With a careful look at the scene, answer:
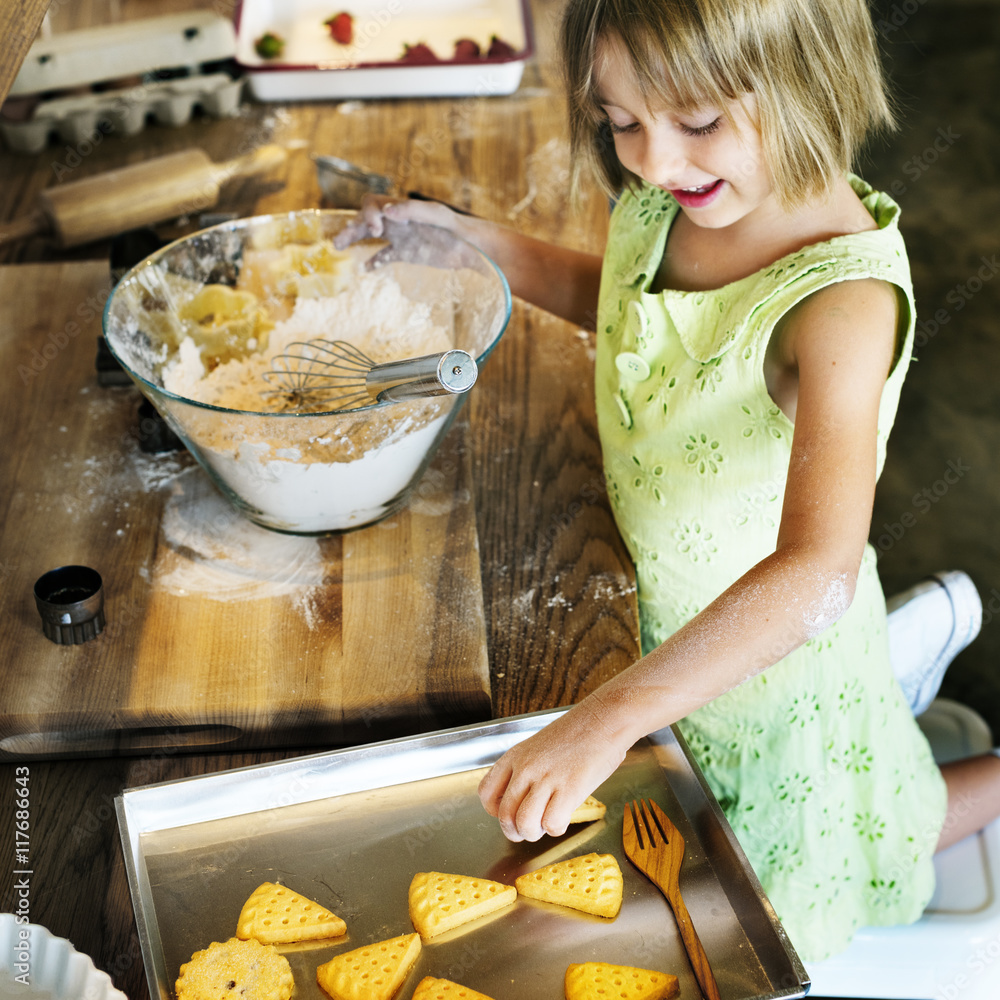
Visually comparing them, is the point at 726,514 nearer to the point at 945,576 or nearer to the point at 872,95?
the point at 872,95

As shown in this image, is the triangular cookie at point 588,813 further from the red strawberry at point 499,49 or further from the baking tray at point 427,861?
the red strawberry at point 499,49

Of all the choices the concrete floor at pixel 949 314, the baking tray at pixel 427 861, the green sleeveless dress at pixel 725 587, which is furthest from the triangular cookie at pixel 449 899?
the concrete floor at pixel 949 314

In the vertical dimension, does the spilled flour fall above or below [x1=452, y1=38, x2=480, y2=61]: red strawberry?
below

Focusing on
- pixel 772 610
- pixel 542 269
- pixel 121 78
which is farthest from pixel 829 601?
pixel 121 78

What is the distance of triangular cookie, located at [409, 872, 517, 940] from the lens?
0.70m

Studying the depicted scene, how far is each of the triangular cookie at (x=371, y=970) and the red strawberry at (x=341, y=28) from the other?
1764mm

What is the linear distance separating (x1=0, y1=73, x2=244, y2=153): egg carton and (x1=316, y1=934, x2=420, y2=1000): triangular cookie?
1608 millimetres

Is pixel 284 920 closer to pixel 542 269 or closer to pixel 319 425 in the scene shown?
pixel 319 425

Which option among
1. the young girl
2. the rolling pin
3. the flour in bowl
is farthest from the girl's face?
the rolling pin

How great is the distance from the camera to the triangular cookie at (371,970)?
2.17ft

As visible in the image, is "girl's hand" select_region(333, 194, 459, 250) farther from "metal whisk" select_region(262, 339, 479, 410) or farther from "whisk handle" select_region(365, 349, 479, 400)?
"whisk handle" select_region(365, 349, 479, 400)

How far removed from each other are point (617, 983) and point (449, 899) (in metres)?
0.13

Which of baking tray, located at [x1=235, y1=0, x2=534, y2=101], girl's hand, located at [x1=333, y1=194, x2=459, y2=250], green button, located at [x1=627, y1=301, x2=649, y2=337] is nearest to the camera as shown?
green button, located at [x1=627, y1=301, x2=649, y2=337]

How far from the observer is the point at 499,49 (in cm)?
194
